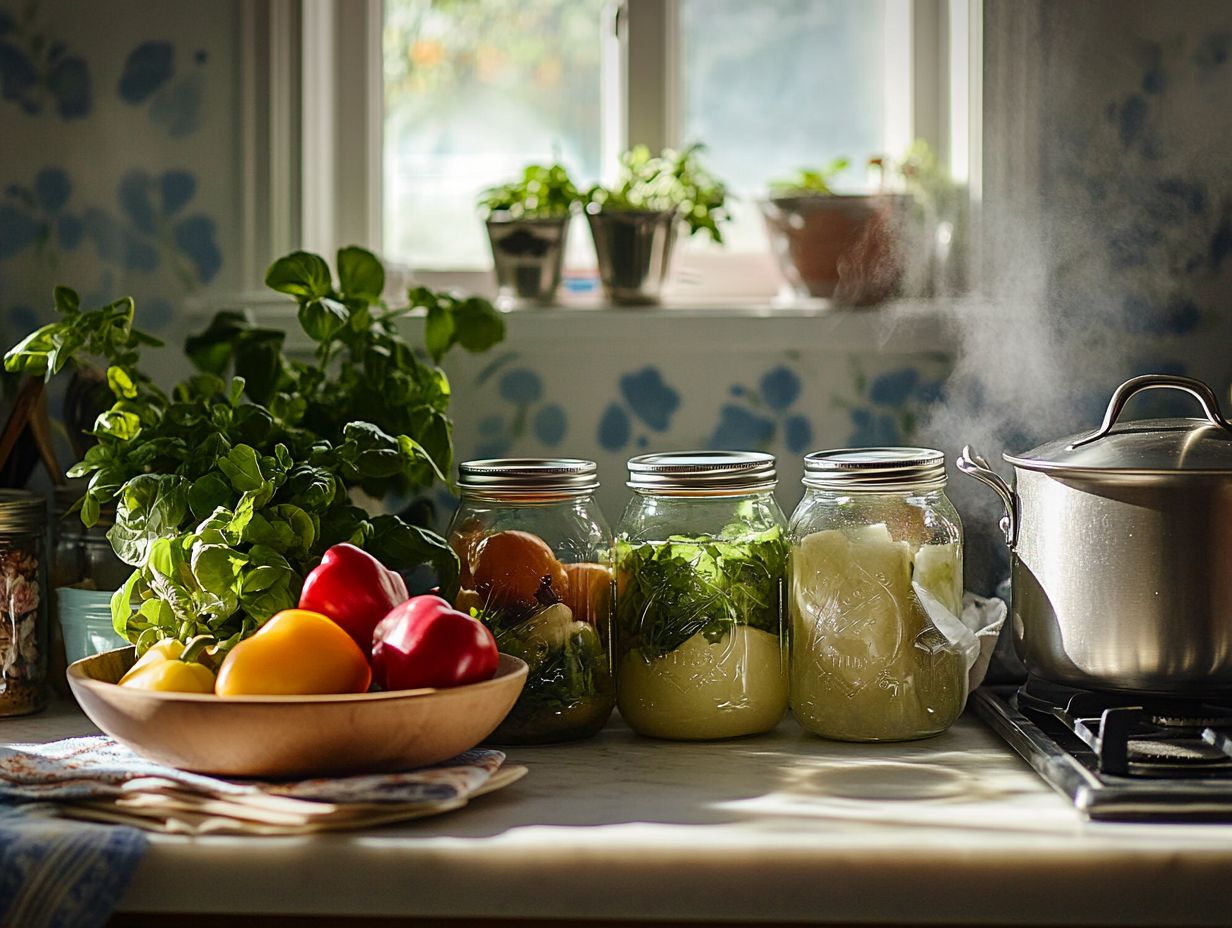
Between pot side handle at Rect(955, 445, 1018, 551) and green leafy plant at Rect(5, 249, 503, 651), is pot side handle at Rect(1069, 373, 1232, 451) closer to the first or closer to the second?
pot side handle at Rect(955, 445, 1018, 551)

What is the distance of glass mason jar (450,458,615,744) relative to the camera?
118 centimetres

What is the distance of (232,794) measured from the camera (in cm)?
95

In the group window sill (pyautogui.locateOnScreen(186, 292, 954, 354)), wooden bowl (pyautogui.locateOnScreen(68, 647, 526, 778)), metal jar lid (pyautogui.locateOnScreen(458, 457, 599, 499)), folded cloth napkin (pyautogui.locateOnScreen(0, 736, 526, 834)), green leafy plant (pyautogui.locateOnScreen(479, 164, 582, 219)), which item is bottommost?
folded cloth napkin (pyautogui.locateOnScreen(0, 736, 526, 834))

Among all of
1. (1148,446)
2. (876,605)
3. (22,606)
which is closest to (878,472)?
(876,605)

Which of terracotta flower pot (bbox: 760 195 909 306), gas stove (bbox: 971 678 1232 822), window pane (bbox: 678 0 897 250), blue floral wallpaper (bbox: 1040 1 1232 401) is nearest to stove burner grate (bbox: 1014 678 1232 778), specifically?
gas stove (bbox: 971 678 1232 822)

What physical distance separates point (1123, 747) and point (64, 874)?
2.53 feet

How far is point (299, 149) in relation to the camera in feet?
5.06

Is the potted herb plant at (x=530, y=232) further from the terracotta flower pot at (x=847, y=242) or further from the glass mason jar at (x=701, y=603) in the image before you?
the glass mason jar at (x=701, y=603)

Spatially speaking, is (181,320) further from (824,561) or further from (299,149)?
(824,561)

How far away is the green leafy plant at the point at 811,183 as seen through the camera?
1575 mm

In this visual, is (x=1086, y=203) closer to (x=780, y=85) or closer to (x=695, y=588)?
(x=780, y=85)

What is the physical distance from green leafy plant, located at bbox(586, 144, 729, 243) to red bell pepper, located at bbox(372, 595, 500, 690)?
2.24 ft

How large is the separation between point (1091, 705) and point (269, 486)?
0.77 meters

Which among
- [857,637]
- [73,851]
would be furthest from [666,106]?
[73,851]
